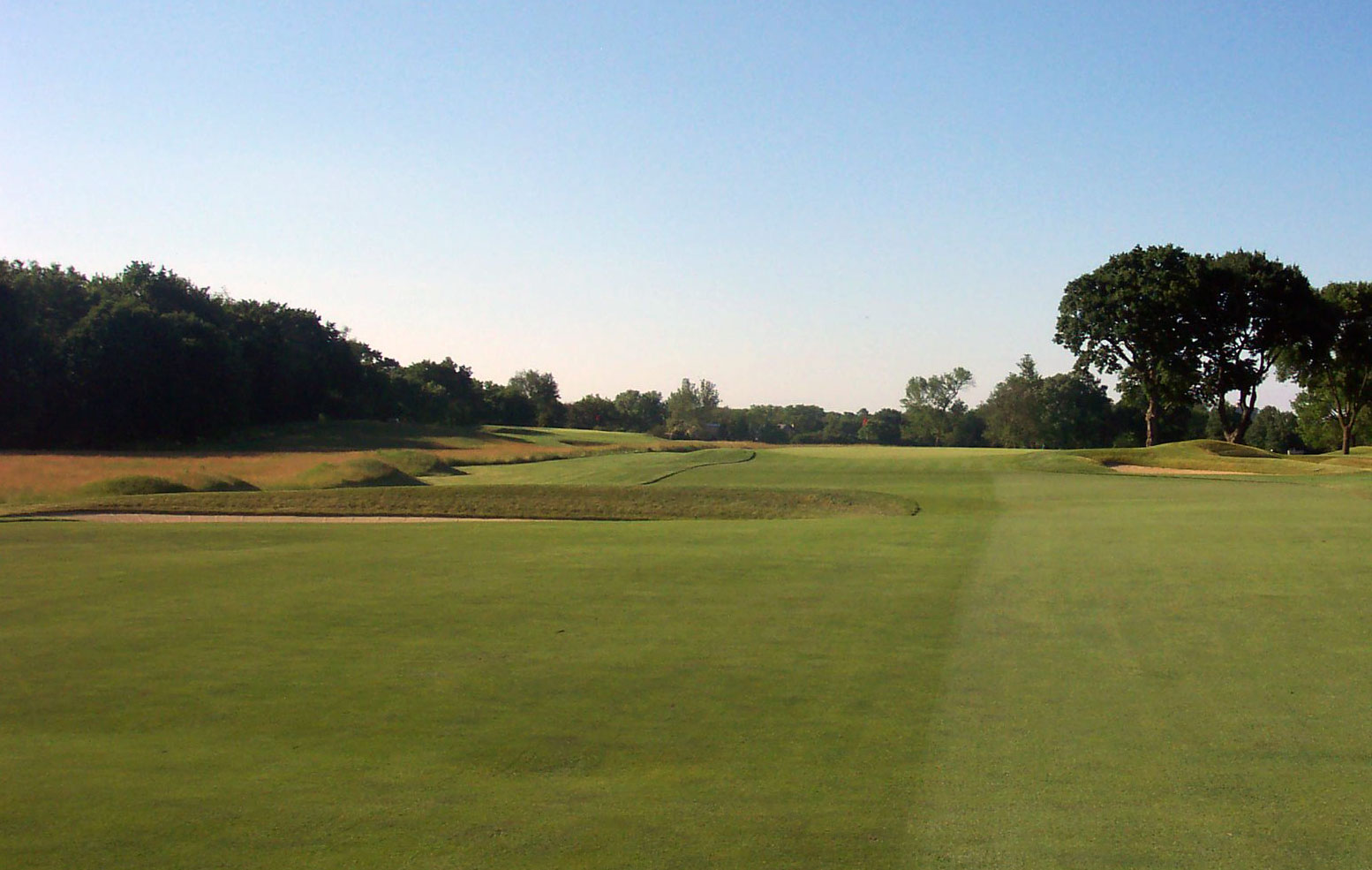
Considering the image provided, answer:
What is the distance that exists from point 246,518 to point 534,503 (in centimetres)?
873

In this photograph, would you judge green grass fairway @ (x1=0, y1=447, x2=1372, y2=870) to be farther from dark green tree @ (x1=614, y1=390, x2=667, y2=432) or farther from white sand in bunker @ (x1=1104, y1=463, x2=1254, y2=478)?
dark green tree @ (x1=614, y1=390, x2=667, y2=432)

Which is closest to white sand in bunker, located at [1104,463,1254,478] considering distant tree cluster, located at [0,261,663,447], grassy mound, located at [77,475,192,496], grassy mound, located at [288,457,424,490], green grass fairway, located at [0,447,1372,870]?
green grass fairway, located at [0,447,1372,870]

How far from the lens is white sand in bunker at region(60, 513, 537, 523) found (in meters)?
27.4

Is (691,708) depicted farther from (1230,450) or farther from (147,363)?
(147,363)

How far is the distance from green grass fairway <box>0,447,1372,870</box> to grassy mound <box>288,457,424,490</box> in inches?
863

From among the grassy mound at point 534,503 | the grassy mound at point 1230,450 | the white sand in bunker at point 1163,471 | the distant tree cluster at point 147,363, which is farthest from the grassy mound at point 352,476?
the grassy mound at point 1230,450

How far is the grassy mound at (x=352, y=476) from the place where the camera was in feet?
129

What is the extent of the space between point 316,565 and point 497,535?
5203 millimetres

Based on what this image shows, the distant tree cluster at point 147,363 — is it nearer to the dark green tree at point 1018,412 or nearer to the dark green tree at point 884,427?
the dark green tree at point 1018,412

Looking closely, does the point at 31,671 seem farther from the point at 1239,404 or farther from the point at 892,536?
the point at 1239,404

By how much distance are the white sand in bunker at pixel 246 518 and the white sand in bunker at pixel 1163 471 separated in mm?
27401

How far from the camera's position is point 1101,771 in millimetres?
6727

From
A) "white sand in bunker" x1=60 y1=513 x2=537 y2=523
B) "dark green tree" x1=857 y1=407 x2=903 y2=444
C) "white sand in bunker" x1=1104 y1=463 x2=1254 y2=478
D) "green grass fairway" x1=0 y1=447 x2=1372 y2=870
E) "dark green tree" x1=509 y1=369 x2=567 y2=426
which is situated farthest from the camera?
"dark green tree" x1=857 y1=407 x2=903 y2=444

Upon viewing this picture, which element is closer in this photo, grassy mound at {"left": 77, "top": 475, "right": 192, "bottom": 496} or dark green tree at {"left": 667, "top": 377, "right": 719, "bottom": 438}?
grassy mound at {"left": 77, "top": 475, "right": 192, "bottom": 496}
